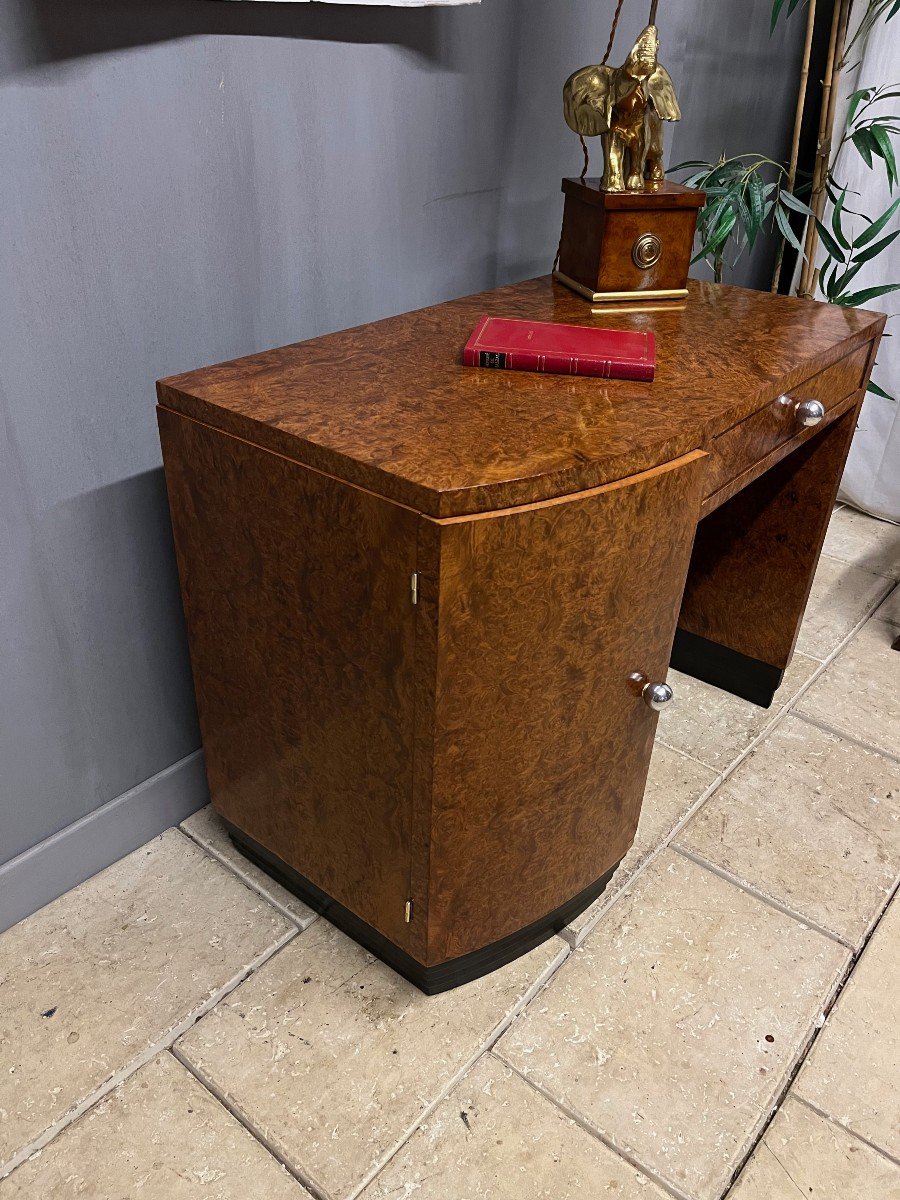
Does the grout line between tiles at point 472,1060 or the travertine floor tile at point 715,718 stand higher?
the grout line between tiles at point 472,1060

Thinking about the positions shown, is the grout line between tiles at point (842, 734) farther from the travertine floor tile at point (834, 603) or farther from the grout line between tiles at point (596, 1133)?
the grout line between tiles at point (596, 1133)

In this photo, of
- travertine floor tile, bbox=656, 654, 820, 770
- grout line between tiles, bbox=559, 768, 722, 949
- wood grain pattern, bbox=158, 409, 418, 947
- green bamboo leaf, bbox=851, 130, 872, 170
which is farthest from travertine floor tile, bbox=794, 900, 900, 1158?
green bamboo leaf, bbox=851, 130, 872, 170

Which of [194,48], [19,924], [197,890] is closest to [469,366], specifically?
[194,48]

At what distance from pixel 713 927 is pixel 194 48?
1.45 metres

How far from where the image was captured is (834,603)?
2.38 meters

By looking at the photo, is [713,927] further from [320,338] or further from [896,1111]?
[320,338]

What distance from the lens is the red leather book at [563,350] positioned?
47.4 inches

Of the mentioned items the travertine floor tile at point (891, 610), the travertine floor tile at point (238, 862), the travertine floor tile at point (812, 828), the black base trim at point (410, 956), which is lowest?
the travertine floor tile at point (891, 610)

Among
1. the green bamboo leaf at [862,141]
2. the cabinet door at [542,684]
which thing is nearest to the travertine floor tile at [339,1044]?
the cabinet door at [542,684]

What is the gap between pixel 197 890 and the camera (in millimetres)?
1494

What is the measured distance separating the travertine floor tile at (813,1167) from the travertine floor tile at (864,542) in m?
1.66

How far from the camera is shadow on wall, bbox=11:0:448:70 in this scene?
3.44 feet

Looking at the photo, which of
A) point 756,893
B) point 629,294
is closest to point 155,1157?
point 756,893

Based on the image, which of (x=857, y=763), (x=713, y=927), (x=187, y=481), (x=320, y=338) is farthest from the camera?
(x=857, y=763)
